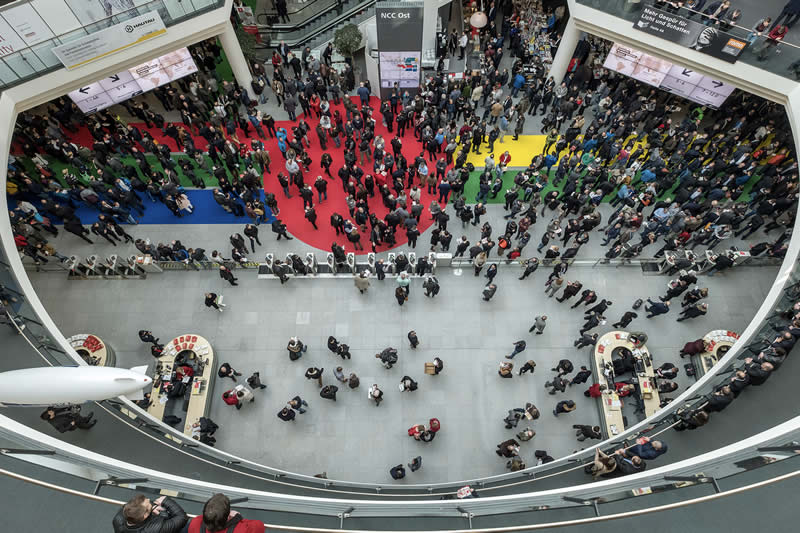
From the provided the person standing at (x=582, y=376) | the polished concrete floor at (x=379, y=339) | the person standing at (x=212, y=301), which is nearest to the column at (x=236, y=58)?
the polished concrete floor at (x=379, y=339)

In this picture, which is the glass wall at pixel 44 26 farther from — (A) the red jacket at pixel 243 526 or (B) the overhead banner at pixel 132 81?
(A) the red jacket at pixel 243 526

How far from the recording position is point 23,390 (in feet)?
24.3

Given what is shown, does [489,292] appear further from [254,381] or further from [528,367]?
[254,381]

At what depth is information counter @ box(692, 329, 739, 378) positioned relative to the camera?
12.1 meters

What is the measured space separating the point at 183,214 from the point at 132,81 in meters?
5.23

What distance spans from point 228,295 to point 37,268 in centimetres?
660

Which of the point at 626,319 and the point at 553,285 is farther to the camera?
the point at 553,285

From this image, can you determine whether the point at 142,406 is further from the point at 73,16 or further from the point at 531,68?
the point at 531,68

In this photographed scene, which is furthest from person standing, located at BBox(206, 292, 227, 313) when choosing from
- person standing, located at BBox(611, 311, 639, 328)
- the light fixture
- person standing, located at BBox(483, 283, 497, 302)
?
the light fixture

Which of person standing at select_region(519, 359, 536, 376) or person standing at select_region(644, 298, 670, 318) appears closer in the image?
person standing at select_region(519, 359, 536, 376)

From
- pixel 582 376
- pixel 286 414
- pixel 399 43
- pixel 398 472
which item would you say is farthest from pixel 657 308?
pixel 399 43

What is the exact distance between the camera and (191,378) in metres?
12.2

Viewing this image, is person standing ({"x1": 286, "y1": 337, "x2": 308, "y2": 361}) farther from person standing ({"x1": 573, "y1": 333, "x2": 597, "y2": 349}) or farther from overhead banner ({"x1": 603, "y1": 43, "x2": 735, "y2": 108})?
overhead banner ({"x1": 603, "y1": 43, "x2": 735, "y2": 108})

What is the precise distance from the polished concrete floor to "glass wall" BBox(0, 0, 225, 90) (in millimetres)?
5580
